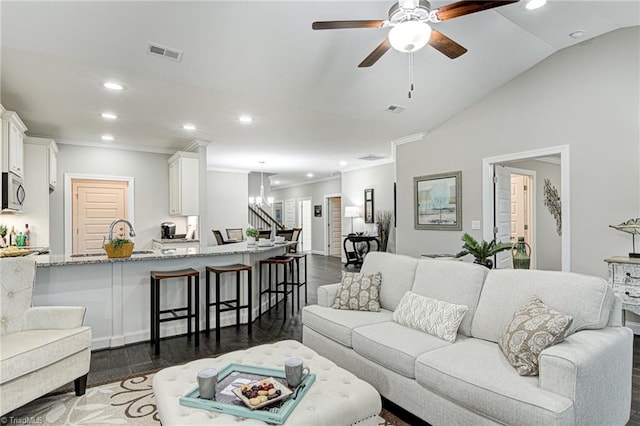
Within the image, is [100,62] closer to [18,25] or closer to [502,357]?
[18,25]

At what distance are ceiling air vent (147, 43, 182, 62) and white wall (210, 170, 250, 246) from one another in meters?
5.72

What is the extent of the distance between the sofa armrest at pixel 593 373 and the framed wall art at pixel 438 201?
3.49m

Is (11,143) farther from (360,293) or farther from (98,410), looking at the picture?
(360,293)

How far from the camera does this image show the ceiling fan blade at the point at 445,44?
2678mm

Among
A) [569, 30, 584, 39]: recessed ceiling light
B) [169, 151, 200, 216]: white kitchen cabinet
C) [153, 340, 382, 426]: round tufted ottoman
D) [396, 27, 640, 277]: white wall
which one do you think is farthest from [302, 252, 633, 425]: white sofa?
[169, 151, 200, 216]: white kitchen cabinet

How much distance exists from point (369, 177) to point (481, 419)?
7969 millimetres

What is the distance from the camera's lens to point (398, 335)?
97.7 inches

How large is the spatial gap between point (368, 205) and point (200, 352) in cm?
675

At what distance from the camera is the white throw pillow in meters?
2.43

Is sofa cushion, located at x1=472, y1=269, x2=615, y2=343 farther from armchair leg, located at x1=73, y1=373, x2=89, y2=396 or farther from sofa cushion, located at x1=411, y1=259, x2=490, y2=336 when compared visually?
armchair leg, located at x1=73, y1=373, x2=89, y2=396

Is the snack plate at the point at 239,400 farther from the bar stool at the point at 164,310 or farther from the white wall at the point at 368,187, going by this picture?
the white wall at the point at 368,187

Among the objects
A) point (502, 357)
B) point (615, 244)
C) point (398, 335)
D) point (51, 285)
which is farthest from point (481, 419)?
point (51, 285)

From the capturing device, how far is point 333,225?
11875mm

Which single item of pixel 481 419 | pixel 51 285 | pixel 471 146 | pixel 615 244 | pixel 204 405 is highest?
pixel 471 146
